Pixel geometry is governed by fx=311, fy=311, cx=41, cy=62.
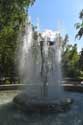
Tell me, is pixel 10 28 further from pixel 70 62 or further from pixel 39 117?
pixel 39 117

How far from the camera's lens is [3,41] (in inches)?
1199

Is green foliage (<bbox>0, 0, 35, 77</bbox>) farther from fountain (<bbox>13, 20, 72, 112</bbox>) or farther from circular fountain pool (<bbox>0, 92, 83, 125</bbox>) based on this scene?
circular fountain pool (<bbox>0, 92, 83, 125</bbox>)

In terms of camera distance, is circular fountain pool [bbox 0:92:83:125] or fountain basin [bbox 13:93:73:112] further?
fountain basin [bbox 13:93:73:112]

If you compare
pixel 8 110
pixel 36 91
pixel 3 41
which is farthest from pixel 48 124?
pixel 3 41

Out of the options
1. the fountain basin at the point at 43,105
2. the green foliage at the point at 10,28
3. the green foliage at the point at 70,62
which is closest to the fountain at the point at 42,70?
the fountain basin at the point at 43,105

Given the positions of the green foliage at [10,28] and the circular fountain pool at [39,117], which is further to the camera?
the green foliage at [10,28]

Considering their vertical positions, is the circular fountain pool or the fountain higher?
the fountain

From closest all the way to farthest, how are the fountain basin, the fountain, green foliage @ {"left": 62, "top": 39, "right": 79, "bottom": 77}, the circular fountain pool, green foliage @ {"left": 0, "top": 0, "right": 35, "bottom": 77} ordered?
1. the circular fountain pool
2. the fountain basin
3. the fountain
4. green foliage @ {"left": 0, "top": 0, "right": 35, "bottom": 77}
5. green foliage @ {"left": 62, "top": 39, "right": 79, "bottom": 77}

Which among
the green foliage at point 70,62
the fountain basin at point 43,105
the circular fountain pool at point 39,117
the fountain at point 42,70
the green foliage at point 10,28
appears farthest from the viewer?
the green foliage at point 70,62

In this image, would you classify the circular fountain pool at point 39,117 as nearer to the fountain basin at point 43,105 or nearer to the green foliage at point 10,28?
the fountain basin at point 43,105

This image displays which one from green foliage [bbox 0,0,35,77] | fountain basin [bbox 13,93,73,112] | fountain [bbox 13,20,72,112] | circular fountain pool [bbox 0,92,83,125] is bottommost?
circular fountain pool [bbox 0,92,83,125]

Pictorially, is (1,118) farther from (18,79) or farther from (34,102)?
(18,79)

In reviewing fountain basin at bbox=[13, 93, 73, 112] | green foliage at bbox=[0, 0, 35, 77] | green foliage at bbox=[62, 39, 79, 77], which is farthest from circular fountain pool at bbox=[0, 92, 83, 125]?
green foliage at bbox=[62, 39, 79, 77]

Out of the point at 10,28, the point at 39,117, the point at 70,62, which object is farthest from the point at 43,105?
the point at 70,62
